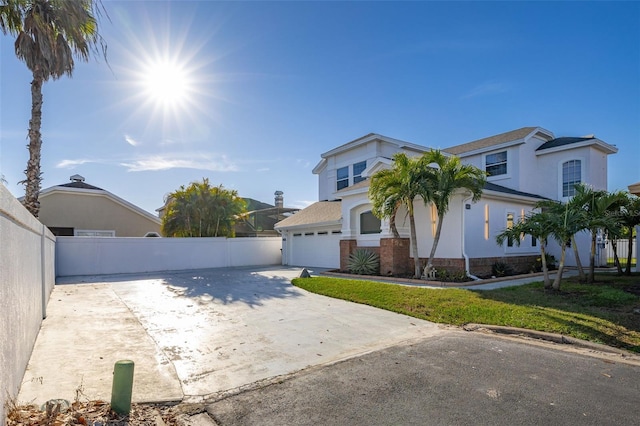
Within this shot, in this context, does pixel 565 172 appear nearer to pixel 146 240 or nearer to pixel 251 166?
pixel 251 166

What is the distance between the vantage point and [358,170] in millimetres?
22031

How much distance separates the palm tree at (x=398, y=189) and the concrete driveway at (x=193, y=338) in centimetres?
483

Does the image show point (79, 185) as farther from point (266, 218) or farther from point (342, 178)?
point (342, 178)

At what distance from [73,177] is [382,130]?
2215 centimetres

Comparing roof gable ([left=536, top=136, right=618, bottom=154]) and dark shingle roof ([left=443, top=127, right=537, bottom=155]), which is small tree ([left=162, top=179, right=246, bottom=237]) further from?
roof gable ([left=536, top=136, right=618, bottom=154])

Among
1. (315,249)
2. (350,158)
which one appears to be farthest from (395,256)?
(350,158)

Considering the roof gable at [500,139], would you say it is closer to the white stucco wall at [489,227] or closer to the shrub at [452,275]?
the white stucco wall at [489,227]

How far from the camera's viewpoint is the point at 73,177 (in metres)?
25.5

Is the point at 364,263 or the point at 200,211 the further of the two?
the point at 200,211

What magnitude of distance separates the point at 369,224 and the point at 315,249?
533 cm

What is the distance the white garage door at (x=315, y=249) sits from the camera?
64.7ft

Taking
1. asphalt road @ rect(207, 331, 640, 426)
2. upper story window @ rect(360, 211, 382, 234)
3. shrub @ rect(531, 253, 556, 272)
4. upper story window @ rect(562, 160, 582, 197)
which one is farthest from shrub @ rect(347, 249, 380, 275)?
upper story window @ rect(562, 160, 582, 197)

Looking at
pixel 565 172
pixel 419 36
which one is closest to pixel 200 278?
pixel 419 36

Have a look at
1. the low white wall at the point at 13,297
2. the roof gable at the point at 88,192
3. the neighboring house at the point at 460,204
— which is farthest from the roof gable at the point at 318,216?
the low white wall at the point at 13,297
